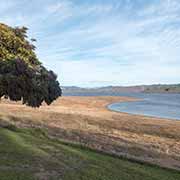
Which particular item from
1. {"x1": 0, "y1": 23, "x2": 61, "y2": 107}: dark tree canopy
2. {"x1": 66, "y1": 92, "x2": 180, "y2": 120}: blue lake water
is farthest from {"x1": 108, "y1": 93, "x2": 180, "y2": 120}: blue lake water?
{"x1": 0, "y1": 23, "x2": 61, "y2": 107}: dark tree canopy

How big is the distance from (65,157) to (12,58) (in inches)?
168

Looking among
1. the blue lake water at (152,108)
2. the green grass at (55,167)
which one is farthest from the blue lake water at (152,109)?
the green grass at (55,167)

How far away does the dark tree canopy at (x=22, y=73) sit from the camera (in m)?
11.1

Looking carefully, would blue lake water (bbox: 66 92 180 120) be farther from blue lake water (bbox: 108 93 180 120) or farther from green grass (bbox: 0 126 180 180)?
green grass (bbox: 0 126 180 180)

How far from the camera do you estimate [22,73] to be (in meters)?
11.3

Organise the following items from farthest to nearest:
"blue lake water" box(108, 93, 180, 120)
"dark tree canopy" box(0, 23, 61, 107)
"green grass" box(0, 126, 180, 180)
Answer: "blue lake water" box(108, 93, 180, 120), "dark tree canopy" box(0, 23, 61, 107), "green grass" box(0, 126, 180, 180)

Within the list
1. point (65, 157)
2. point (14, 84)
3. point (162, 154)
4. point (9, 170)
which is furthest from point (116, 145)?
point (9, 170)

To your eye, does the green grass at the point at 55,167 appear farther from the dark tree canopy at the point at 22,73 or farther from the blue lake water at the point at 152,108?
the blue lake water at the point at 152,108

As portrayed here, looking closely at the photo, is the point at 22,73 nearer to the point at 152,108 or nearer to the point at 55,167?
the point at 55,167

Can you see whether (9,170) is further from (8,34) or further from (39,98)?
(8,34)

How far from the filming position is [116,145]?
19.3 metres

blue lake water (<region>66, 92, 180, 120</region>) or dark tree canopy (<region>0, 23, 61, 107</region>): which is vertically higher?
dark tree canopy (<region>0, 23, 61, 107</region>)

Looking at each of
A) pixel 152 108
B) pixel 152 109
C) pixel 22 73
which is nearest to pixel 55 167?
pixel 22 73

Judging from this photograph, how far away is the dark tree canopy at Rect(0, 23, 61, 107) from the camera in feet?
36.4
